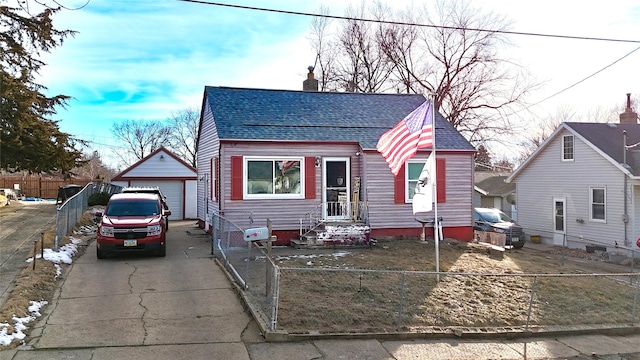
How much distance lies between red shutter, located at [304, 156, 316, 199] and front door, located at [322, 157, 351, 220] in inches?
16.4

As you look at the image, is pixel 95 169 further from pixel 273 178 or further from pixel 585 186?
pixel 585 186

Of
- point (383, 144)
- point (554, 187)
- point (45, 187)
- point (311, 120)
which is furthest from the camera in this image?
point (45, 187)

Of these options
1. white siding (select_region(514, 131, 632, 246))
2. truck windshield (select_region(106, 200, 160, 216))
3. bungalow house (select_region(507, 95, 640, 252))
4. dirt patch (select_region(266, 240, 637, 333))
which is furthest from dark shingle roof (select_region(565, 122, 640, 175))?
truck windshield (select_region(106, 200, 160, 216))

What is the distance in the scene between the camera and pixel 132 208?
1413 centimetres

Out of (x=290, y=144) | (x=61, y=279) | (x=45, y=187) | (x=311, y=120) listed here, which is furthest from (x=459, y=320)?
(x=45, y=187)

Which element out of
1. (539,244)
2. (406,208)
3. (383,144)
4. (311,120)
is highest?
(311,120)

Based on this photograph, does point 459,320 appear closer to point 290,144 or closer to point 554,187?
point 290,144

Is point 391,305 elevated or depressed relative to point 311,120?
depressed

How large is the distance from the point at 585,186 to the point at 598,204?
107 cm

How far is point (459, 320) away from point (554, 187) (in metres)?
19.5

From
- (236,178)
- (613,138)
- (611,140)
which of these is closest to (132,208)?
(236,178)

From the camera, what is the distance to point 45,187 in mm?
42219

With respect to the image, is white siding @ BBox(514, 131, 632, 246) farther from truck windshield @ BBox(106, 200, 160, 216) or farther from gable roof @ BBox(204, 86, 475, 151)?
truck windshield @ BBox(106, 200, 160, 216)

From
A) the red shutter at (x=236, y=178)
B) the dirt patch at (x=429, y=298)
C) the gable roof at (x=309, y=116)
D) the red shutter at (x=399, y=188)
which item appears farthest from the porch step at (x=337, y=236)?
the gable roof at (x=309, y=116)
